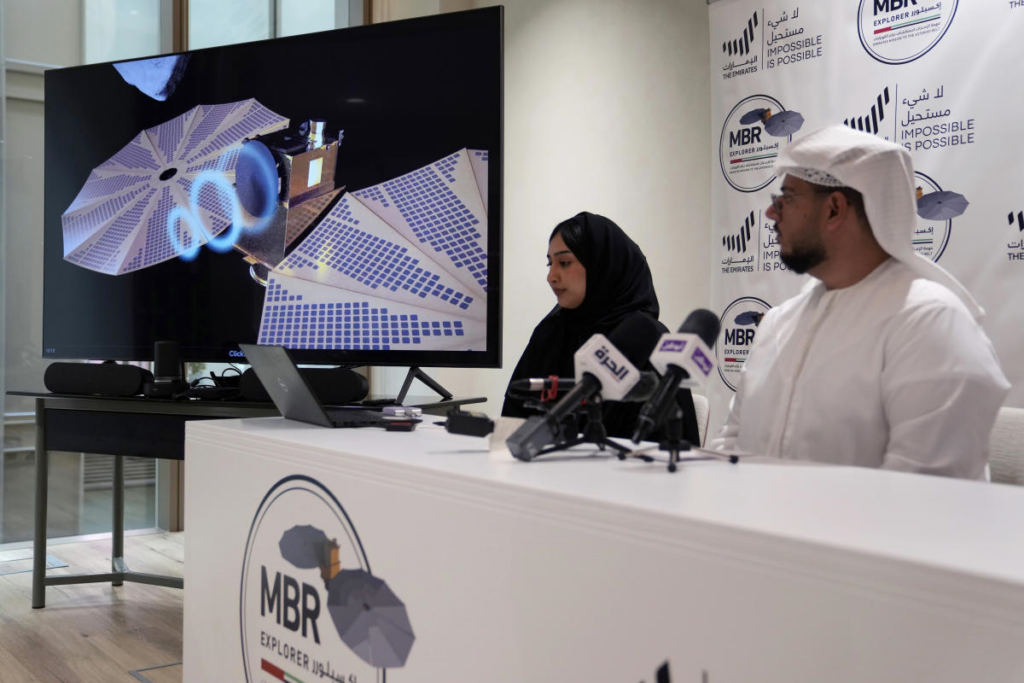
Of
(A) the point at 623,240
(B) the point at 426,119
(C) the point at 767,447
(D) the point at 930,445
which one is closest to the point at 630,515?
(D) the point at 930,445

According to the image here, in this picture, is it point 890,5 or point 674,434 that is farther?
point 890,5

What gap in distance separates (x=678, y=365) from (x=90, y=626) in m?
2.99

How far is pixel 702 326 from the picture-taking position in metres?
1.30

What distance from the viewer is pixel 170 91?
3.58m

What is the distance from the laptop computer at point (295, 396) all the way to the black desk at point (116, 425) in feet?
3.16

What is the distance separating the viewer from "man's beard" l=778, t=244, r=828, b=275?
2.04m

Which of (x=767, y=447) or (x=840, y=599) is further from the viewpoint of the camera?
(x=767, y=447)

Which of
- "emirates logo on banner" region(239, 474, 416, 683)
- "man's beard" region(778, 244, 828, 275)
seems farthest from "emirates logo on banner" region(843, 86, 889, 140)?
"emirates logo on banner" region(239, 474, 416, 683)

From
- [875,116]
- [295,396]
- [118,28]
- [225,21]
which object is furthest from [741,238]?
[118,28]

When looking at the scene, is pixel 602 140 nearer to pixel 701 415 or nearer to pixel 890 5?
pixel 890 5

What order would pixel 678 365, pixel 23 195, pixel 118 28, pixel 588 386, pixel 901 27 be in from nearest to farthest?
1. pixel 678 365
2. pixel 588 386
3. pixel 901 27
4. pixel 23 195
5. pixel 118 28

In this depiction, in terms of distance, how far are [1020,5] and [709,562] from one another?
255 cm

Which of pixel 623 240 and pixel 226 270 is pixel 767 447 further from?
pixel 226 270

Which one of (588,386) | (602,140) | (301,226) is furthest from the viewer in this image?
(602,140)
